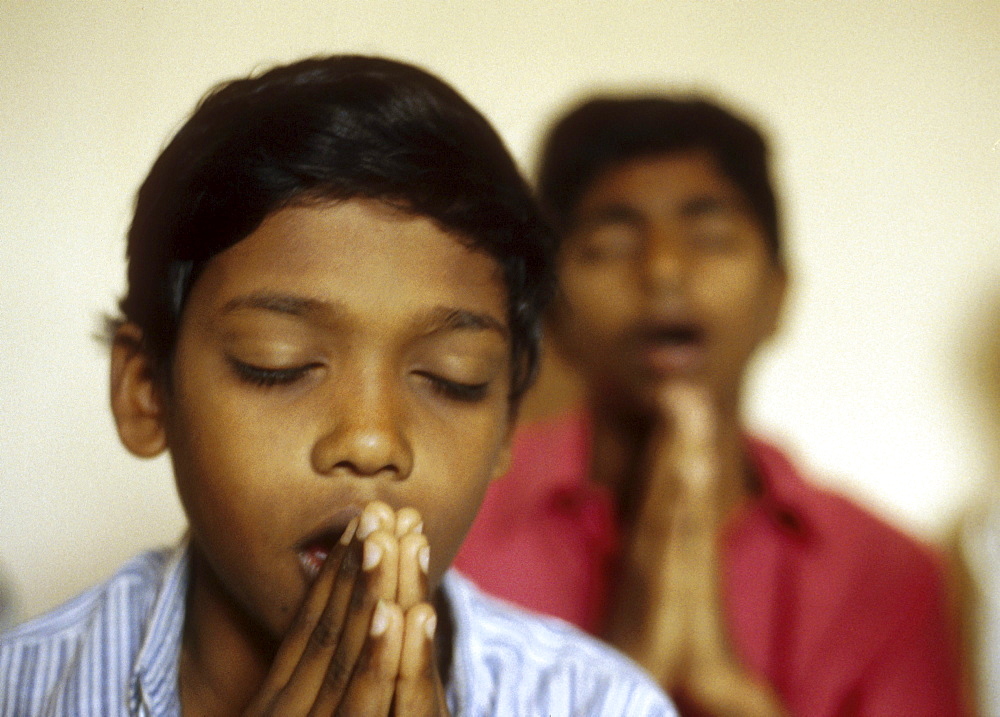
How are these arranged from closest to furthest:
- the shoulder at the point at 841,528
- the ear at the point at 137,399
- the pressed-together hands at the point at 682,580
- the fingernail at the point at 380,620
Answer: the fingernail at the point at 380,620
the ear at the point at 137,399
the pressed-together hands at the point at 682,580
the shoulder at the point at 841,528

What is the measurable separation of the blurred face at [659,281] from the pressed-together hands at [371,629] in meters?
0.37

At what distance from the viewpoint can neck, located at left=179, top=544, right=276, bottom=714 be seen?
0.49 metres

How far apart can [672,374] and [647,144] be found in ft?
0.58

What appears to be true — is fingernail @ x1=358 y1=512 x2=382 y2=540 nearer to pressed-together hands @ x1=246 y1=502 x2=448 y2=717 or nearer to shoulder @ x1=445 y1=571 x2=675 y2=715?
pressed-together hands @ x1=246 y1=502 x2=448 y2=717

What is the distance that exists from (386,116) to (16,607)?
1.28 ft

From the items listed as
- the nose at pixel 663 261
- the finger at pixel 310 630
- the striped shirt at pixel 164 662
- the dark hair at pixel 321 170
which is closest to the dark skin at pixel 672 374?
the nose at pixel 663 261

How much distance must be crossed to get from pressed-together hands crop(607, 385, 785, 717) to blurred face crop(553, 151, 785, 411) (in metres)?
0.03

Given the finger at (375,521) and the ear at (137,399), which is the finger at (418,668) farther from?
the ear at (137,399)

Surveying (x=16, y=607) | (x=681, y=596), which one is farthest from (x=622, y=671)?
(x=16, y=607)

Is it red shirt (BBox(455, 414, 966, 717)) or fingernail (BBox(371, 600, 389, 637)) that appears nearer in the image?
fingernail (BBox(371, 600, 389, 637))

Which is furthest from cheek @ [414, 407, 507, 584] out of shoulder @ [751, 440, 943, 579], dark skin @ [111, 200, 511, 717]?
shoulder @ [751, 440, 943, 579]

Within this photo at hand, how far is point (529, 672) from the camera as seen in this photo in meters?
0.55

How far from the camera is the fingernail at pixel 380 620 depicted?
35cm

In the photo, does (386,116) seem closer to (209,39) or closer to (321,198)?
(321,198)
